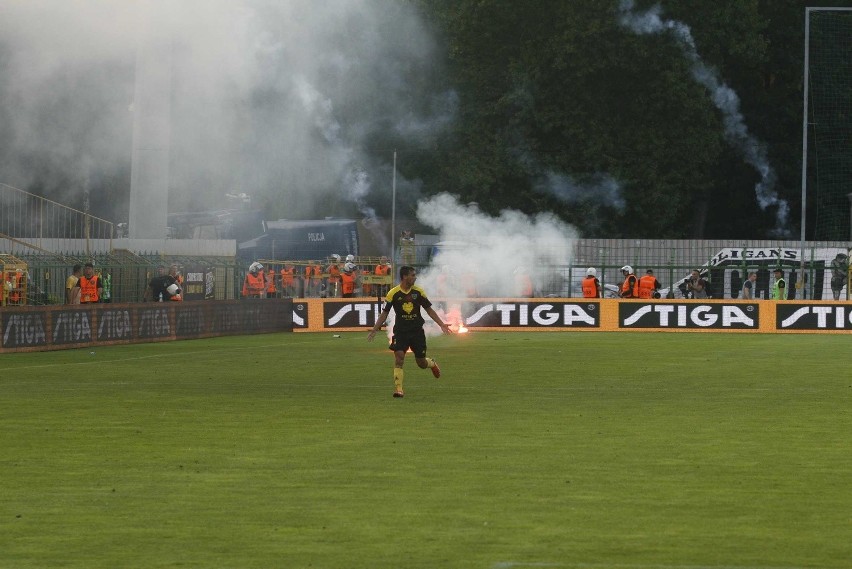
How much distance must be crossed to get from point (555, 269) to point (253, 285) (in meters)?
9.65

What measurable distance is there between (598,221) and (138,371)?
38189 mm

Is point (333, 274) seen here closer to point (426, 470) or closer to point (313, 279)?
point (313, 279)

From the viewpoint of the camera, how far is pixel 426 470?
1230 centimetres

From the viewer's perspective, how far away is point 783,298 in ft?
148

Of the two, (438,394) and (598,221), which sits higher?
(598,221)

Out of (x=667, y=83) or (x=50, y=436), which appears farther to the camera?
(x=667, y=83)

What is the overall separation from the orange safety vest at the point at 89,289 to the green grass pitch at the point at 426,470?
398 inches

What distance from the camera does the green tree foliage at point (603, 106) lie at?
5844 centimetres

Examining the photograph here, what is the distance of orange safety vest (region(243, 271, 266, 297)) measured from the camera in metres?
41.9

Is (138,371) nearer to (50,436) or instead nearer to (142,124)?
(50,436)

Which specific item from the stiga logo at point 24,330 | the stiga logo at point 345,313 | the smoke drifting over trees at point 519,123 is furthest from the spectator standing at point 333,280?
the stiga logo at point 24,330

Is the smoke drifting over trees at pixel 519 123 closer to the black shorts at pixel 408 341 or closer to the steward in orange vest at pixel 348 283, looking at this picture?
the steward in orange vest at pixel 348 283

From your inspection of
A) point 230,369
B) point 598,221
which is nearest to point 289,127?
point 598,221

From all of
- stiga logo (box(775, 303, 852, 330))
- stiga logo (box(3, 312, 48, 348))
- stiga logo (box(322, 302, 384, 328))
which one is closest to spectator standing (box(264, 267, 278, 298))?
stiga logo (box(322, 302, 384, 328))
